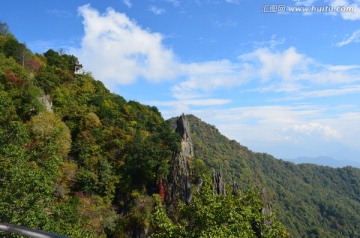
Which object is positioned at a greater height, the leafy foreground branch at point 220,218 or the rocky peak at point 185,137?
the rocky peak at point 185,137

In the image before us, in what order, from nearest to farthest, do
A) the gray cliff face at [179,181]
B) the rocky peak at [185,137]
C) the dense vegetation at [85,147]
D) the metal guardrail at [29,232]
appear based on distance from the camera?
the metal guardrail at [29,232]
the dense vegetation at [85,147]
the gray cliff face at [179,181]
the rocky peak at [185,137]

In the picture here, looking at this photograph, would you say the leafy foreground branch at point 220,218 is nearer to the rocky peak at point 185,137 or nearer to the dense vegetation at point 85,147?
the dense vegetation at point 85,147

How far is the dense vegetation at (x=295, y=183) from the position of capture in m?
81.4

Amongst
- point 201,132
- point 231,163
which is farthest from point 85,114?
point 201,132

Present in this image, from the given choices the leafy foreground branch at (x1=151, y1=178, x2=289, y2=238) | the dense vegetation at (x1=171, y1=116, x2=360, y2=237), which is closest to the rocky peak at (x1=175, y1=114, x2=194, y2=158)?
the dense vegetation at (x1=171, y1=116, x2=360, y2=237)

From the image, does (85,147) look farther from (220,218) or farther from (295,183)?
(295,183)

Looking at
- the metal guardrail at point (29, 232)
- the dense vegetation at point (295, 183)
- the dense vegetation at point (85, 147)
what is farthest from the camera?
the dense vegetation at point (295, 183)

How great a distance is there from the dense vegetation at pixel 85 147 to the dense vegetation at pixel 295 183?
31.9 meters

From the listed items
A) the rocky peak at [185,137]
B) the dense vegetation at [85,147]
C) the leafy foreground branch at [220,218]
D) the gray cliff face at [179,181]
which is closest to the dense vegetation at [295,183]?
the rocky peak at [185,137]

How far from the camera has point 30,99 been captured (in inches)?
1147

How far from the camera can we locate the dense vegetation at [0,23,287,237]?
1427 cm

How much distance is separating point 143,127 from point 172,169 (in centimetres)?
940

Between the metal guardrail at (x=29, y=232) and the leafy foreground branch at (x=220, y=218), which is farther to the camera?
the leafy foreground branch at (x=220, y=218)

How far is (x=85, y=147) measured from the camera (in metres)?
32.4
